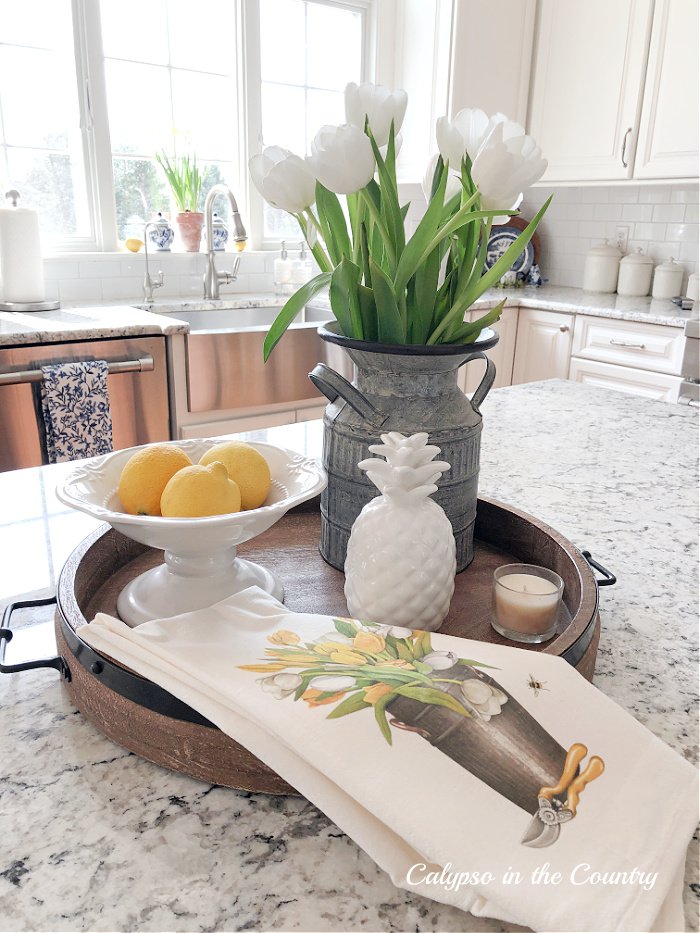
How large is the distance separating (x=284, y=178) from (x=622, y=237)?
3.44 metres

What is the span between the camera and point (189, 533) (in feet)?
1.91

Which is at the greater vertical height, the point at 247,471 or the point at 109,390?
the point at 247,471

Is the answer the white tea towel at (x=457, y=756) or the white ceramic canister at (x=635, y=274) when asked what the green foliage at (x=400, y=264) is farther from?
the white ceramic canister at (x=635, y=274)

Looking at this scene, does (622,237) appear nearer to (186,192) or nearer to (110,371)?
(186,192)

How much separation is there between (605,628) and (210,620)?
1.32 ft

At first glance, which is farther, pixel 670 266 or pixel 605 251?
pixel 605 251

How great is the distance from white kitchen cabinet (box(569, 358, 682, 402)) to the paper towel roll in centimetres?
204

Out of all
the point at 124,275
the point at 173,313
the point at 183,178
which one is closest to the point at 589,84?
the point at 183,178

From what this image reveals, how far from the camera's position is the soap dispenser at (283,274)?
3361mm

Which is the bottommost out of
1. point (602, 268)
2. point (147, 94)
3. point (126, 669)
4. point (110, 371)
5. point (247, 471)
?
point (110, 371)

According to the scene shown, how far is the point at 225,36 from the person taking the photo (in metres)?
3.23

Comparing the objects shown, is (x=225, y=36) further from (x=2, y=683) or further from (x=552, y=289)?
(x=2, y=683)

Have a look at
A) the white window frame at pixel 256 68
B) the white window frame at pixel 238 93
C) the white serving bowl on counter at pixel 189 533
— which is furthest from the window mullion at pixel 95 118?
the white serving bowl on counter at pixel 189 533

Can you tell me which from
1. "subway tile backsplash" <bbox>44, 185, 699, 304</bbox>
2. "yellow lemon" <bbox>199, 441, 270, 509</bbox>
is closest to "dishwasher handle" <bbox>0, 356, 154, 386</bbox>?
"subway tile backsplash" <bbox>44, 185, 699, 304</bbox>
